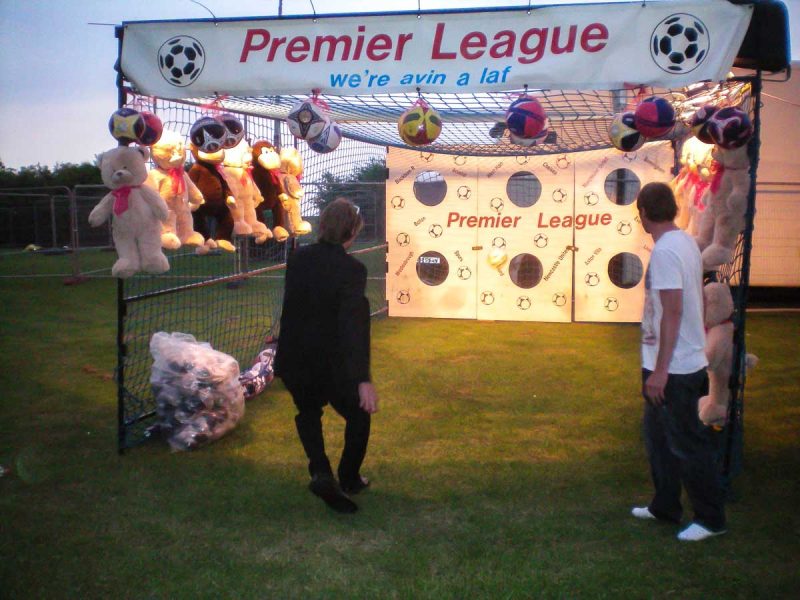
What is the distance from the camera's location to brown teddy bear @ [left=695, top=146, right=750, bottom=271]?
3.94 meters

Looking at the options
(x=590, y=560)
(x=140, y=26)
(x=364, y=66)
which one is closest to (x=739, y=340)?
(x=590, y=560)

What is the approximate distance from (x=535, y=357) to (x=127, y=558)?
17.9ft

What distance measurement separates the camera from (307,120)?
460 cm

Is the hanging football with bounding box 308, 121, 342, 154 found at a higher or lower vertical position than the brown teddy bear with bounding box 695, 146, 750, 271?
higher

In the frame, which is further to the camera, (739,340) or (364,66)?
(364,66)

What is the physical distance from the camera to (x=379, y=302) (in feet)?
39.9

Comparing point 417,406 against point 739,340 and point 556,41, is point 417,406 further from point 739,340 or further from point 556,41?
point 556,41

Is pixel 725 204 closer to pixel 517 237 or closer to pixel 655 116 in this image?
pixel 655 116

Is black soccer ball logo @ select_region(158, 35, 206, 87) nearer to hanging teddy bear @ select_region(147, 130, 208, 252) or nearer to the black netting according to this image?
the black netting

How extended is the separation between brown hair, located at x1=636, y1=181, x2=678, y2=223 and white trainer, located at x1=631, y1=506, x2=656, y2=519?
60.1 inches

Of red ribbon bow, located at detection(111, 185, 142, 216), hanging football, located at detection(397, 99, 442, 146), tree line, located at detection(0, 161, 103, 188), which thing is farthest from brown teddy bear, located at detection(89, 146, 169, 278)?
tree line, located at detection(0, 161, 103, 188)

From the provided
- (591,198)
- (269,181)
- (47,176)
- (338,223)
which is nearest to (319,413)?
(338,223)

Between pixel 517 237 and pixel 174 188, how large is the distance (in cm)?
644

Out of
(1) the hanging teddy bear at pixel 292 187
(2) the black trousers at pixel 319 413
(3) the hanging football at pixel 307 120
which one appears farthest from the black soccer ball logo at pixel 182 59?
(2) the black trousers at pixel 319 413
